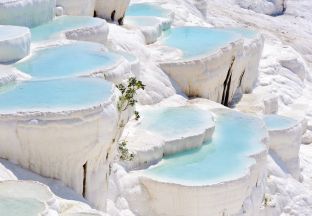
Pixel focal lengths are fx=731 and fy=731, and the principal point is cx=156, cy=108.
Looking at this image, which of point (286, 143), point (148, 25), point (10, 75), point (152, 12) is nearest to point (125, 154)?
point (10, 75)

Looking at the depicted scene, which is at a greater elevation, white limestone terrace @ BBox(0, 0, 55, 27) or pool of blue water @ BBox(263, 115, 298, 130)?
white limestone terrace @ BBox(0, 0, 55, 27)

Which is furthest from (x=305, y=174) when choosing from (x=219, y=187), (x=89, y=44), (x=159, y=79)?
(x=89, y=44)

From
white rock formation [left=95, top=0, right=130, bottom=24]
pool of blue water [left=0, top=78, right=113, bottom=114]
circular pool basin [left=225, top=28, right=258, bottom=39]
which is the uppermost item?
pool of blue water [left=0, top=78, right=113, bottom=114]

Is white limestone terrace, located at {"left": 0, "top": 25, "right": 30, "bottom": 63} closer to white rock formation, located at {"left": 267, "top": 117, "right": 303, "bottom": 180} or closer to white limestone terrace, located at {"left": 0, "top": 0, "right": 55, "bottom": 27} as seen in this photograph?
white limestone terrace, located at {"left": 0, "top": 0, "right": 55, "bottom": 27}

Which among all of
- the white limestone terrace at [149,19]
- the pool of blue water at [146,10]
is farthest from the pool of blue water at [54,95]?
the pool of blue water at [146,10]

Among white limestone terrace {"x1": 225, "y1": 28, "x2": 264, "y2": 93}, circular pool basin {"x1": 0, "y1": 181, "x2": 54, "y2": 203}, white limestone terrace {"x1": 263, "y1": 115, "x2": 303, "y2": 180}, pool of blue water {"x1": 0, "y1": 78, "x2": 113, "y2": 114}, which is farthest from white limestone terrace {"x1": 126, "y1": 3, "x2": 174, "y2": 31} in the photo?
circular pool basin {"x1": 0, "y1": 181, "x2": 54, "y2": 203}

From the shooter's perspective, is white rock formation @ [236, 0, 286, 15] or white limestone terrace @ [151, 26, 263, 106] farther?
white rock formation @ [236, 0, 286, 15]

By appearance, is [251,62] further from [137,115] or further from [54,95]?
[54,95]
